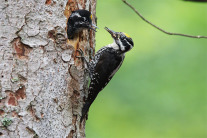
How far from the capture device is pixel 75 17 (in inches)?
168

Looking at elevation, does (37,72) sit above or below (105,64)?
above

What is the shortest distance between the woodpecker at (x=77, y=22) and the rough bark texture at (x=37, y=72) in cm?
23

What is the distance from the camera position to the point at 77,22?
4.20 metres

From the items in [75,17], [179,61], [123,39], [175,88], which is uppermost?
[75,17]

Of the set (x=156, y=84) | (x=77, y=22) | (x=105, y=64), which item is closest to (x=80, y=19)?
(x=77, y=22)

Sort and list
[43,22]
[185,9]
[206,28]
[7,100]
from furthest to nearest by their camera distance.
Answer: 1. [185,9]
2. [206,28]
3. [43,22]
4. [7,100]

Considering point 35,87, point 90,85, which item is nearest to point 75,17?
point 90,85

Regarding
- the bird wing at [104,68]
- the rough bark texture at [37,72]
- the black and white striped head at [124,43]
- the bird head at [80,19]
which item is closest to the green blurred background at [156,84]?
the black and white striped head at [124,43]

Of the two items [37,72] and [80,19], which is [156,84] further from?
[37,72]

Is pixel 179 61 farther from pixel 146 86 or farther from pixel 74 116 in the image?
pixel 74 116

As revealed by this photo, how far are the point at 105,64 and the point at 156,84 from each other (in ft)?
6.33

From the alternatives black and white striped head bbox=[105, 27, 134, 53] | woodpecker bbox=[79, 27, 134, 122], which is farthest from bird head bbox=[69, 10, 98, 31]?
black and white striped head bbox=[105, 27, 134, 53]

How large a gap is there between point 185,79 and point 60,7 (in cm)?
343

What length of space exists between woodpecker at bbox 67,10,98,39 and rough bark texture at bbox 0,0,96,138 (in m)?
0.23
